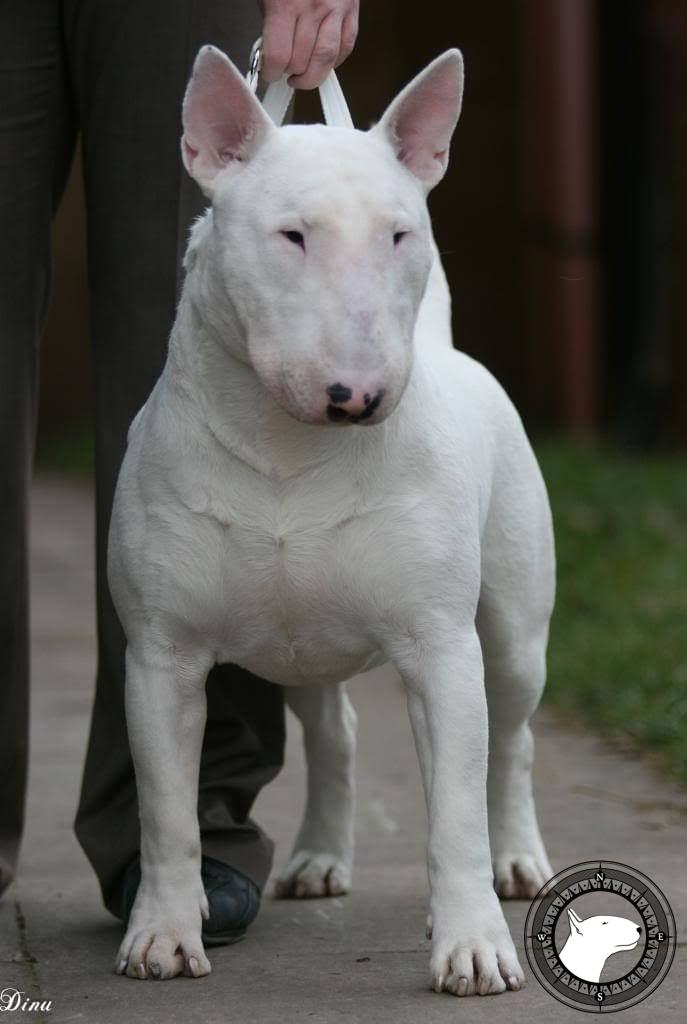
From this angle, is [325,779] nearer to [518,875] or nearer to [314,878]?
[314,878]

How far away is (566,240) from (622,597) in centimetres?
535

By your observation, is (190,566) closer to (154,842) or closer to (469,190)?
(154,842)

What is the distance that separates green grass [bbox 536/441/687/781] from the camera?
5.10 metres

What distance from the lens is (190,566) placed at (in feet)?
9.50

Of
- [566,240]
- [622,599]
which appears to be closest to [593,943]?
[622,599]

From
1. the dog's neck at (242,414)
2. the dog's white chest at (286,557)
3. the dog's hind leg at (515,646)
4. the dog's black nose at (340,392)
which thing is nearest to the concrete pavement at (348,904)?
the dog's hind leg at (515,646)

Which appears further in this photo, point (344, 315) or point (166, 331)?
point (166, 331)

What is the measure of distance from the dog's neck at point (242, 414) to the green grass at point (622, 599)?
193 centimetres

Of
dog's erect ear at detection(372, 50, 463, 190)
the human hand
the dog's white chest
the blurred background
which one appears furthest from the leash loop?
the blurred background

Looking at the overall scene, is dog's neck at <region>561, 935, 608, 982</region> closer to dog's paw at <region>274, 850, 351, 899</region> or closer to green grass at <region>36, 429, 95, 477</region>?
dog's paw at <region>274, 850, 351, 899</region>

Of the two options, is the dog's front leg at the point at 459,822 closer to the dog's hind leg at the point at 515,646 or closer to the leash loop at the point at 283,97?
the dog's hind leg at the point at 515,646

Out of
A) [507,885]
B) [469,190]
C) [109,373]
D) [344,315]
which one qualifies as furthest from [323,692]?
[469,190]

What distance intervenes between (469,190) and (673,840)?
31.6 ft

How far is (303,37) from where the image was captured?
3043 millimetres
